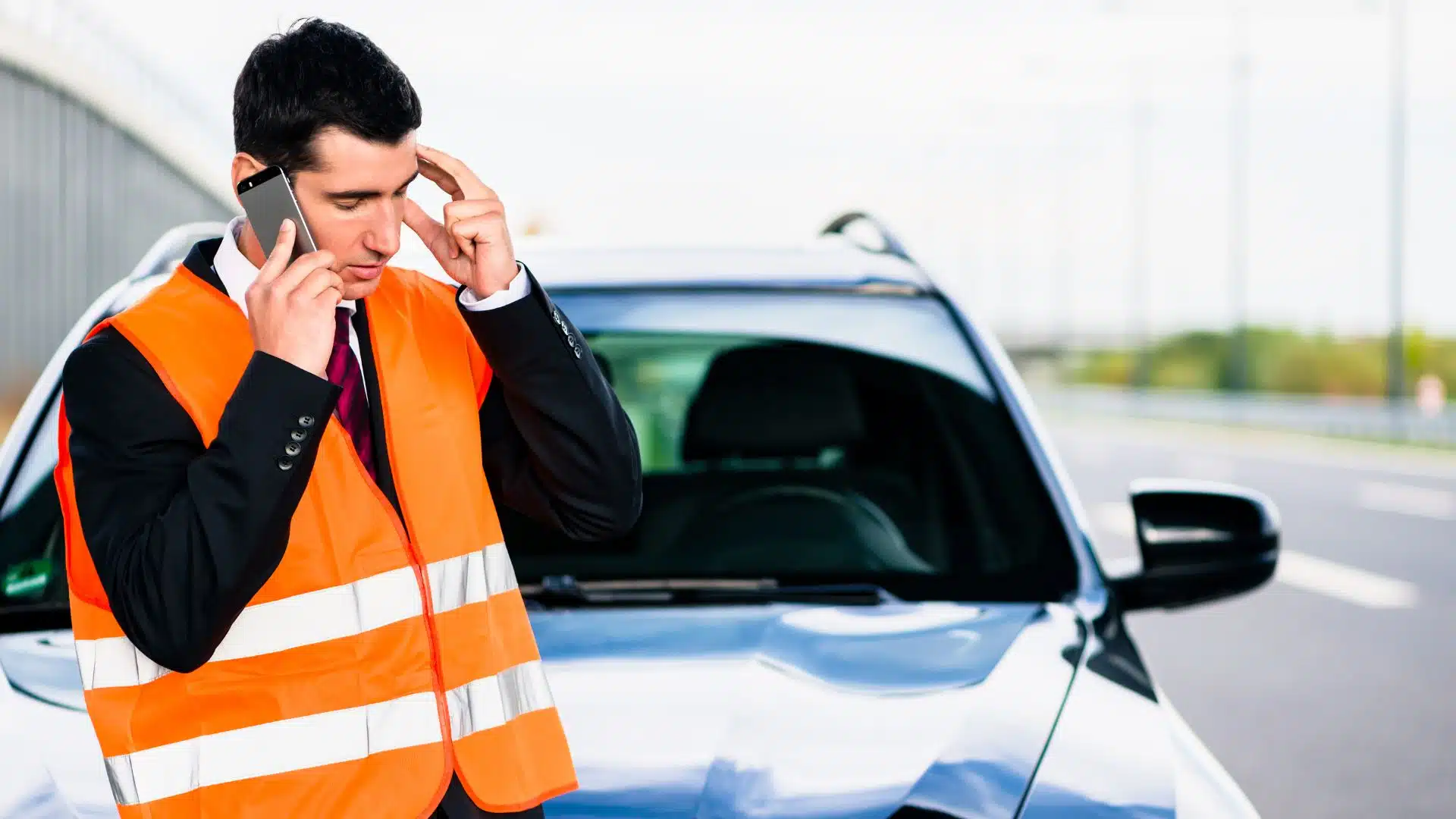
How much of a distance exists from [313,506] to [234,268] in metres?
0.30

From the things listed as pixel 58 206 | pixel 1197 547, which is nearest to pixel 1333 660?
pixel 1197 547

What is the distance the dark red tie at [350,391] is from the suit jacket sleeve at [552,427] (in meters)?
0.13

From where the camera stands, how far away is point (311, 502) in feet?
5.31

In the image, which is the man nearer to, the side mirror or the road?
the side mirror

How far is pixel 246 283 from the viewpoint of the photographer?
174 cm

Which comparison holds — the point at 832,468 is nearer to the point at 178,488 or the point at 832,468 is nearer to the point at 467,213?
the point at 467,213

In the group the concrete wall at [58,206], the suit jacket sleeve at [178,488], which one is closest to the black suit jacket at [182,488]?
the suit jacket sleeve at [178,488]

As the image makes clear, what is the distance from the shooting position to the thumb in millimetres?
1574

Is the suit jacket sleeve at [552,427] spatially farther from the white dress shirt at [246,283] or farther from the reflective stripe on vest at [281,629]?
the reflective stripe on vest at [281,629]

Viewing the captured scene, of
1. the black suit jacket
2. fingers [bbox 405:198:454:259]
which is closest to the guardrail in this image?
fingers [bbox 405:198:454:259]

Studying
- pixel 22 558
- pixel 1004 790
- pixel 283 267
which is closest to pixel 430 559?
pixel 283 267

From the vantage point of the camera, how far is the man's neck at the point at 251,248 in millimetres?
1746

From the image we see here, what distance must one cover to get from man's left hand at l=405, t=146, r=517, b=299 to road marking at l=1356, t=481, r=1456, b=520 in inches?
616

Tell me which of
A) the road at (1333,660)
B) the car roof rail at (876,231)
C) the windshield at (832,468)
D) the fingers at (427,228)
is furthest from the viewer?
the road at (1333,660)
